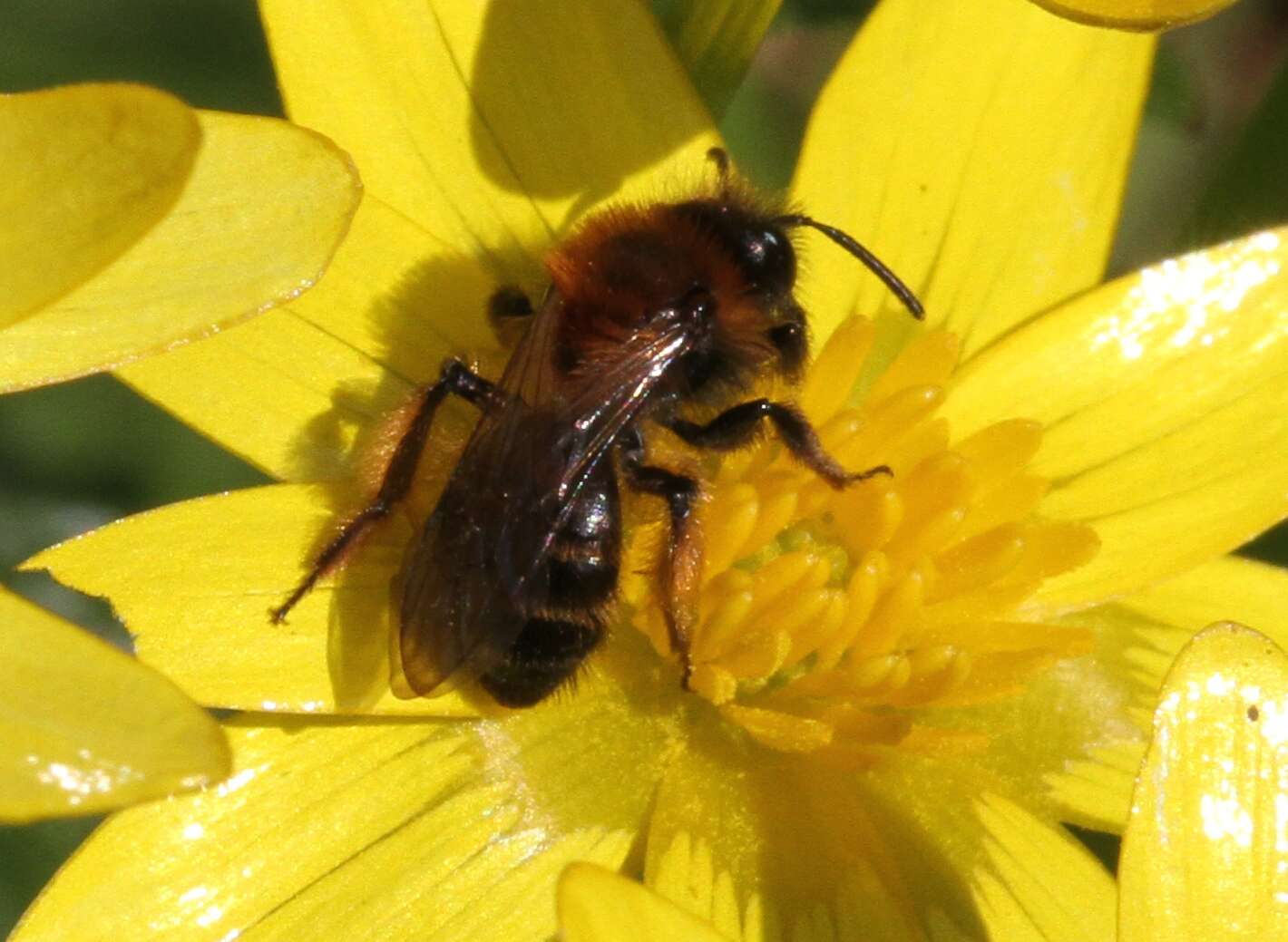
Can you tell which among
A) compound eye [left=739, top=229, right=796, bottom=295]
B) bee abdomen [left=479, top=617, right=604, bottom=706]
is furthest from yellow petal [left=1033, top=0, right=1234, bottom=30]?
bee abdomen [left=479, top=617, right=604, bottom=706]

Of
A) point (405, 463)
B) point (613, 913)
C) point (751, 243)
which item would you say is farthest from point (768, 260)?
point (613, 913)

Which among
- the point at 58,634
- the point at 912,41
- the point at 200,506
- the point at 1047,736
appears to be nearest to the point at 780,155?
the point at 912,41

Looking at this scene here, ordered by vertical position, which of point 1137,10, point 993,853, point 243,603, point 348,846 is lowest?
point 348,846

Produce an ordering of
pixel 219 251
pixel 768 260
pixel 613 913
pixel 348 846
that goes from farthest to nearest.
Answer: pixel 768 260
pixel 348 846
pixel 219 251
pixel 613 913

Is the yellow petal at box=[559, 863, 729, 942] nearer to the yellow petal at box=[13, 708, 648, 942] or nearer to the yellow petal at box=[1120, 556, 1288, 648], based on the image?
the yellow petal at box=[13, 708, 648, 942]

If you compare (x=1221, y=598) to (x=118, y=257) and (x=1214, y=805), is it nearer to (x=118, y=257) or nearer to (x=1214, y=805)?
(x=1214, y=805)
